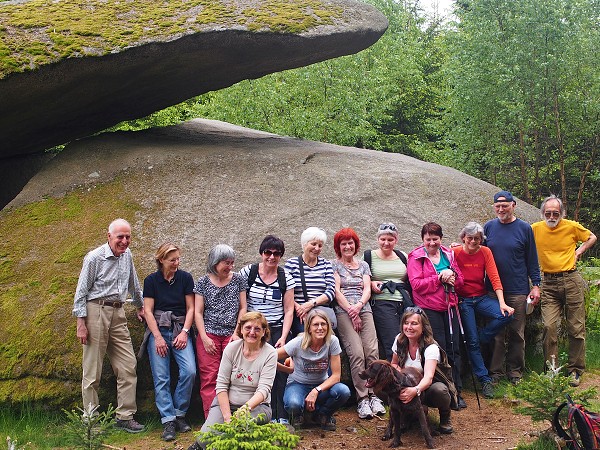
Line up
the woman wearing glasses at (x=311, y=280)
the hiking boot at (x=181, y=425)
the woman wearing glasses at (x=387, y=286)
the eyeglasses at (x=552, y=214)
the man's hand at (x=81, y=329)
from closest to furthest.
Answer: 1. the man's hand at (x=81, y=329)
2. the hiking boot at (x=181, y=425)
3. the woman wearing glasses at (x=311, y=280)
4. the woman wearing glasses at (x=387, y=286)
5. the eyeglasses at (x=552, y=214)

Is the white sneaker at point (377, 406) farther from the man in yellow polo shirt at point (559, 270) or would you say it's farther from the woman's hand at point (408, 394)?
the man in yellow polo shirt at point (559, 270)

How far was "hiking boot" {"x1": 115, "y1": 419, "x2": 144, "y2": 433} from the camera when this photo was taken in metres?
6.46

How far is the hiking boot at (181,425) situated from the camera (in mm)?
6453

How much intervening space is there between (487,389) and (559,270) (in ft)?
5.59

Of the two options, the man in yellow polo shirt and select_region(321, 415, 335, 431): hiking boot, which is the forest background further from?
select_region(321, 415, 335, 431): hiking boot

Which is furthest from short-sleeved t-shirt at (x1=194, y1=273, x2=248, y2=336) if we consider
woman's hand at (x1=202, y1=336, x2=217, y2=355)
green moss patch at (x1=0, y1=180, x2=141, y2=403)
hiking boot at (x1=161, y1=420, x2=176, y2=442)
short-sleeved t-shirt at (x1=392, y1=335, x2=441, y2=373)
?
short-sleeved t-shirt at (x1=392, y1=335, x2=441, y2=373)

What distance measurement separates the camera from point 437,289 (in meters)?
7.11

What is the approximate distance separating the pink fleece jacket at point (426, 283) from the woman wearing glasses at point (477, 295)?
1.09 ft

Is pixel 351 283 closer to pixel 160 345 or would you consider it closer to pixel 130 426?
pixel 160 345

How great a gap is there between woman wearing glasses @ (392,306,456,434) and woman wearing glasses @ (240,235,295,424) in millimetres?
1160

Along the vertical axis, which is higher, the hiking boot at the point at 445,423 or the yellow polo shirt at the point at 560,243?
the yellow polo shirt at the point at 560,243

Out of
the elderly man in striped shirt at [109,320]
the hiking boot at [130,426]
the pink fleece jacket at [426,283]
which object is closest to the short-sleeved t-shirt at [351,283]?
the pink fleece jacket at [426,283]

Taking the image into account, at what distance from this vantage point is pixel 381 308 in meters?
7.14

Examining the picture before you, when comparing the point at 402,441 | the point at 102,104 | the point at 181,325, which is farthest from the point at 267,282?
the point at 102,104
